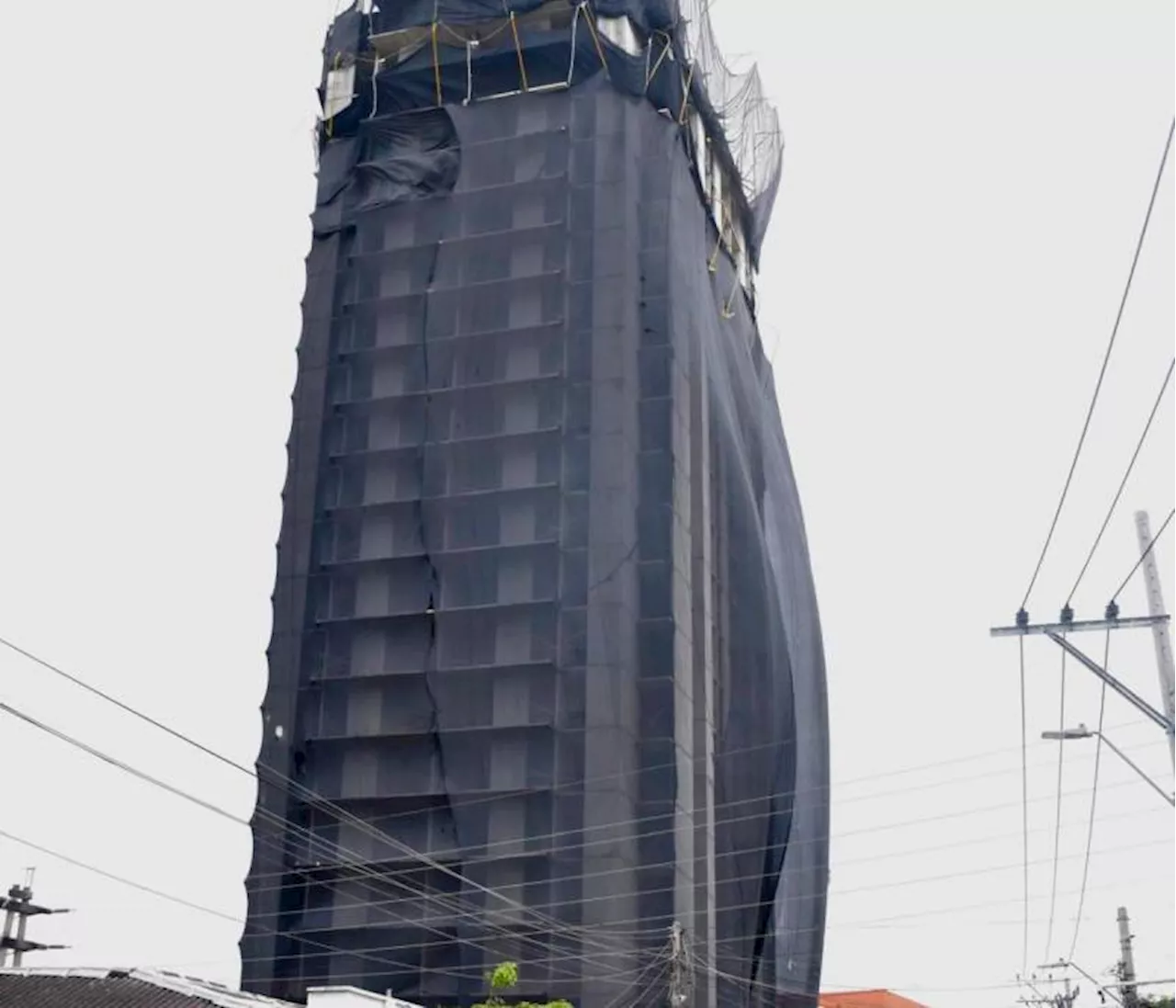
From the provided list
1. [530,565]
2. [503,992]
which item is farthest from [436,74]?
[503,992]

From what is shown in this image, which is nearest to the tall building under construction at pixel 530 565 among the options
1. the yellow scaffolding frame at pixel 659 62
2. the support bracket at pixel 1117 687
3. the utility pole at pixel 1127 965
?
the yellow scaffolding frame at pixel 659 62

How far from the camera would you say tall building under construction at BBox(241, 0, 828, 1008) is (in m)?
54.2

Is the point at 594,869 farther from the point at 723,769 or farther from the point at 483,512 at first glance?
the point at 483,512

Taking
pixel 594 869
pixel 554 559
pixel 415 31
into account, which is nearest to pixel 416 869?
pixel 594 869

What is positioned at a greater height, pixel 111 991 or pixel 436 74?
pixel 436 74

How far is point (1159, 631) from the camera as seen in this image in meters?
25.1

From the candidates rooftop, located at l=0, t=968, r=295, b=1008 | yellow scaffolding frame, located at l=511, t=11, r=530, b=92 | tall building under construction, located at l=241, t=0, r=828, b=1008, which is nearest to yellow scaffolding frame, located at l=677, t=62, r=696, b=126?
tall building under construction, located at l=241, t=0, r=828, b=1008

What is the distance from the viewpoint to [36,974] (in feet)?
124

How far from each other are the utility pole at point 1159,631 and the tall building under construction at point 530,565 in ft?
89.4

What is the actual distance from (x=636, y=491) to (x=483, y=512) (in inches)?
210

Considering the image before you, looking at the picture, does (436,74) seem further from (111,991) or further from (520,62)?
(111,991)

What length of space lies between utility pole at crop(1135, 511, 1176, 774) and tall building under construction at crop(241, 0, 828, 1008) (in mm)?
27259

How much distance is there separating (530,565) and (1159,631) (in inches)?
1339

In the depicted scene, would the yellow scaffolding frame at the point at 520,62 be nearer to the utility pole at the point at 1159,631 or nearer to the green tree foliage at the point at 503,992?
the green tree foliage at the point at 503,992
